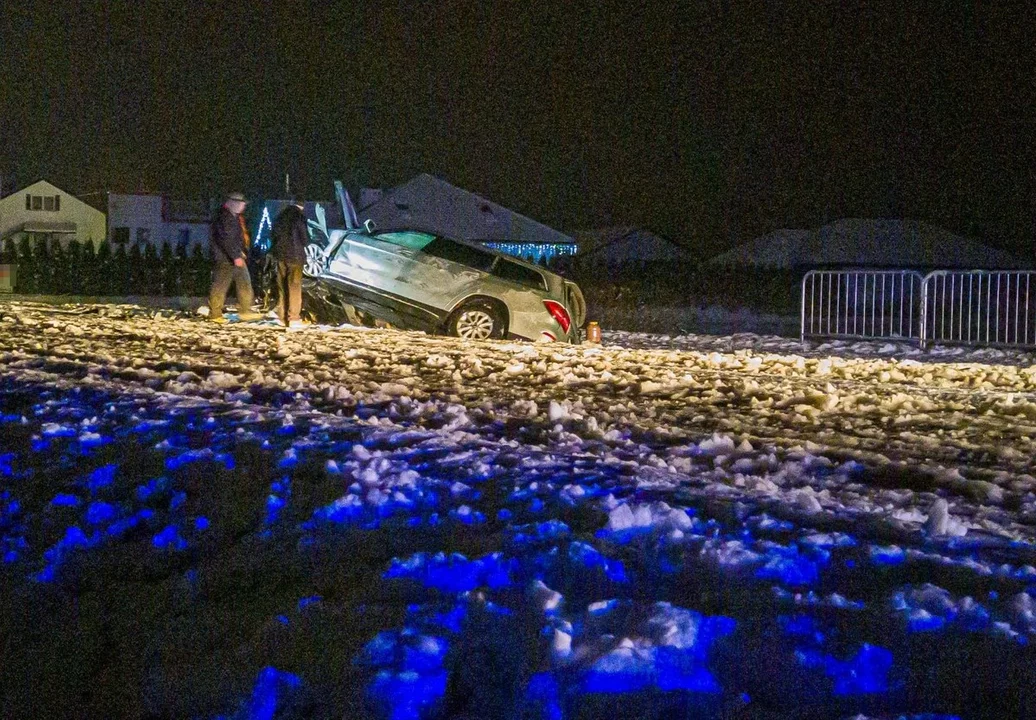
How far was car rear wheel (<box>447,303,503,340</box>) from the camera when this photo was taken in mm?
15789

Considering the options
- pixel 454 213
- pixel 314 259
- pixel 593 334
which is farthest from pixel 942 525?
pixel 454 213

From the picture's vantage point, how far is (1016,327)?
60.0 feet

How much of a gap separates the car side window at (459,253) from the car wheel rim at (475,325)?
1.88 ft

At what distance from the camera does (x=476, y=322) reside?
52.0 ft

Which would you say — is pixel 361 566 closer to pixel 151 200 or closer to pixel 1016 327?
pixel 1016 327

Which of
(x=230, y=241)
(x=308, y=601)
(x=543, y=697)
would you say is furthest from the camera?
(x=230, y=241)

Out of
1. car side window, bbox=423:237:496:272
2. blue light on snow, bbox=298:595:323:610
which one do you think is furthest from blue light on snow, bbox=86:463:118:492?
car side window, bbox=423:237:496:272

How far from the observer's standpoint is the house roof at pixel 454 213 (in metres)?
66.7

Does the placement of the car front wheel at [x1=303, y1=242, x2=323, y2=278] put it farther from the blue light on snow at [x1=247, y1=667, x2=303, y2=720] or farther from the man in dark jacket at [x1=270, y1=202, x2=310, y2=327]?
the blue light on snow at [x1=247, y1=667, x2=303, y2=720]

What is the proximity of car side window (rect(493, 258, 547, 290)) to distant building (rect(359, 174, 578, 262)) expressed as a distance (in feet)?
162

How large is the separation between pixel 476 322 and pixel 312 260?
2.38m

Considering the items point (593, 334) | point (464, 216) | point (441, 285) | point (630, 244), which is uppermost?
point (464, 216)

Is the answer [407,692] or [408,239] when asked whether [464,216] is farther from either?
[407,692]

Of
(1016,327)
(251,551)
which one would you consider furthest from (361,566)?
(1016,327)
